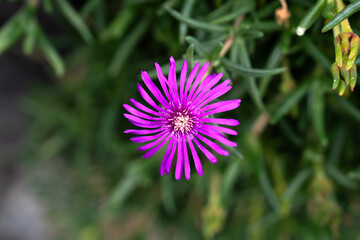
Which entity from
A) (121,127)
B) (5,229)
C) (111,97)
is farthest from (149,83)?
(5,229)

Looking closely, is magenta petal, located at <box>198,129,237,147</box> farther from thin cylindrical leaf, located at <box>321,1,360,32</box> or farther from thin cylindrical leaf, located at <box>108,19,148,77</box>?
thin cylindrical leaf, located at <box>108,19,148,77</box>

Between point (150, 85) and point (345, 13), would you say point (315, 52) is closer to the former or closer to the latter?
point (345, 13)

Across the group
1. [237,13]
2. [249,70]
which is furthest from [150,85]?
[237,13]

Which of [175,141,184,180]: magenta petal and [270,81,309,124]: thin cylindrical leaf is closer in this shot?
[175,141,184,180]: magenta petal

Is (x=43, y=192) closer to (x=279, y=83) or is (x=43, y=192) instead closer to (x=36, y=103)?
(x=36, y=103)

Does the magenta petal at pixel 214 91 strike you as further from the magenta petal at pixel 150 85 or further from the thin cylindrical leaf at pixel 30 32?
the thin cylindrical leaf at pixel 30 32

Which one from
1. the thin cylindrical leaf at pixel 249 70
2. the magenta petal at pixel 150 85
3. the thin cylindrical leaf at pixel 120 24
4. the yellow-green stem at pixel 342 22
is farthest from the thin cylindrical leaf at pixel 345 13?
the thin cylindrical leaf at pixel 120 24

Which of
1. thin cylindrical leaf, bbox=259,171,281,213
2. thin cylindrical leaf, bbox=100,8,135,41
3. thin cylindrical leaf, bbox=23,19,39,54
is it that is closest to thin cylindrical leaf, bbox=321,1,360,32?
thin cylindrical leaf, bbox=259,171,281,213
